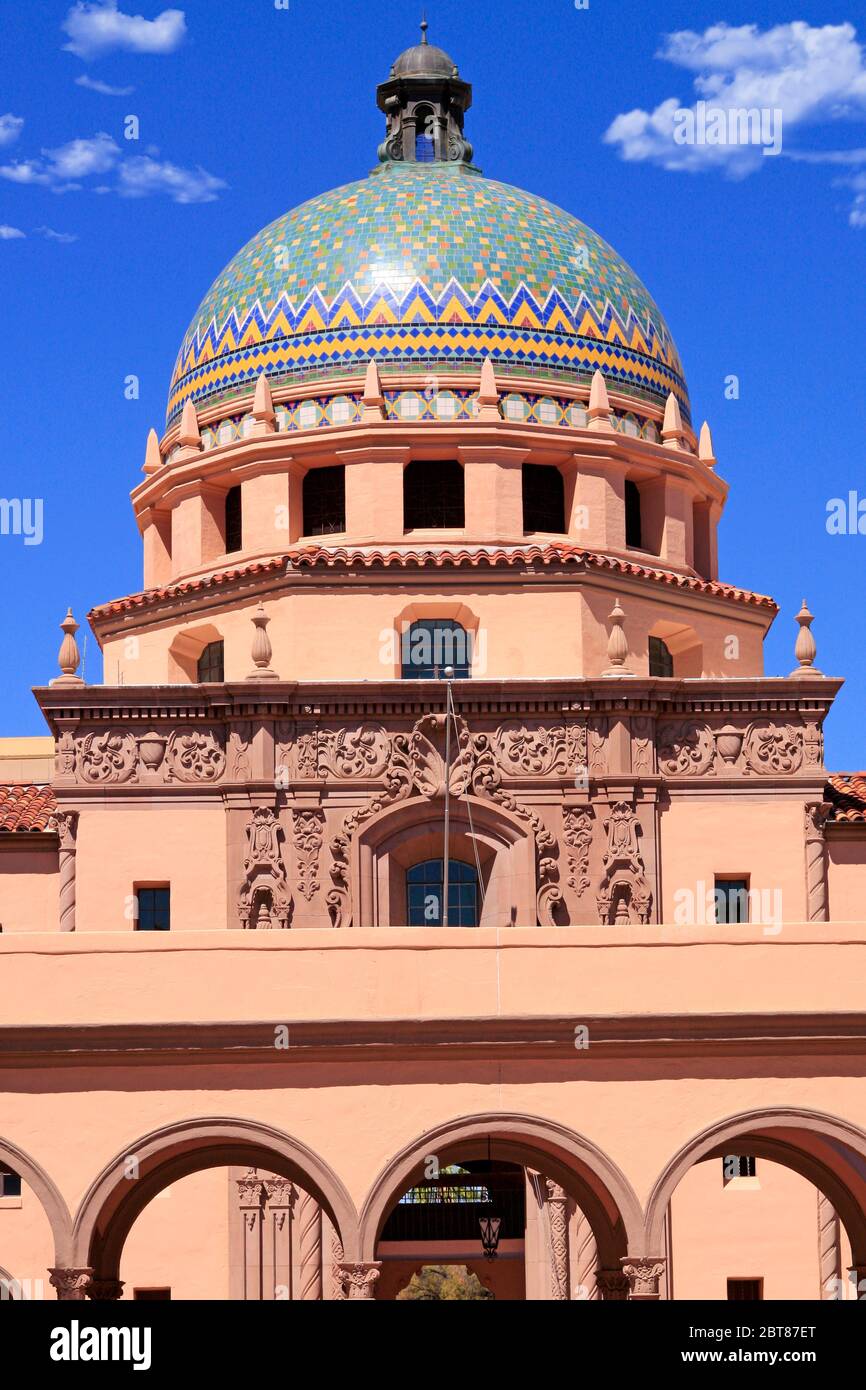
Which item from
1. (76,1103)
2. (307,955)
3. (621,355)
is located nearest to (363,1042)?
(307,955)

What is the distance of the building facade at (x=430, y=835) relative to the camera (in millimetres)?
25828

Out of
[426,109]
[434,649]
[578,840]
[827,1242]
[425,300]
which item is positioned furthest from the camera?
[426,109]

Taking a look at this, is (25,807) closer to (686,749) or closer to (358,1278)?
(686,749)

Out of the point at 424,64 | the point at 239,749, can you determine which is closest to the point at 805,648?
the point at 239,749

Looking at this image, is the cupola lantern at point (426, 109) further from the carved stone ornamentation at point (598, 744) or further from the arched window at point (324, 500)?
the carved stone ornamentation at point (598, 744)

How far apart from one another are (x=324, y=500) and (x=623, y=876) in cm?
880

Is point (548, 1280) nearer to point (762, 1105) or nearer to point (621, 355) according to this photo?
point (762, 1105)

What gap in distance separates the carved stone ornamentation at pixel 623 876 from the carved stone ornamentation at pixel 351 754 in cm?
325

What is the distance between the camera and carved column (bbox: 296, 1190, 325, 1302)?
3256 centimetres

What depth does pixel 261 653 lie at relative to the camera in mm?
34719

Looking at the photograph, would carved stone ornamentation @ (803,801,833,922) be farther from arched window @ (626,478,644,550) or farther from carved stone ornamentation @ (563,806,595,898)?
arched window @ (626,478,644,550)

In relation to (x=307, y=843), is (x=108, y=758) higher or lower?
higher

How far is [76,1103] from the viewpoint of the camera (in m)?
25.8

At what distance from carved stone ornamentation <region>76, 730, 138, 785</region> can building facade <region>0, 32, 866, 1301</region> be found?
0.14ft
